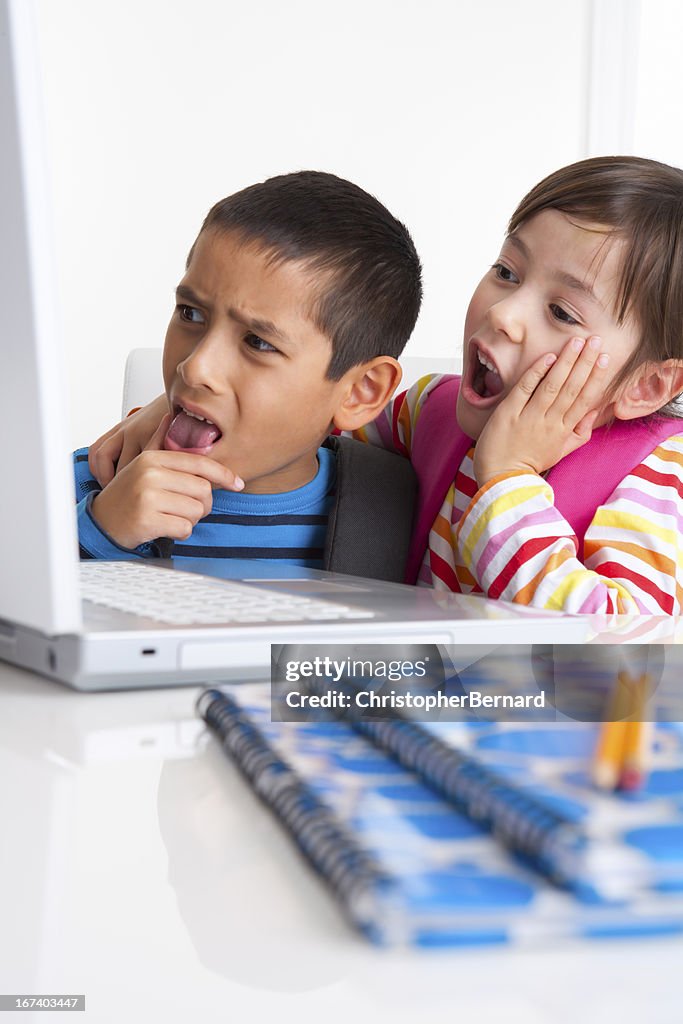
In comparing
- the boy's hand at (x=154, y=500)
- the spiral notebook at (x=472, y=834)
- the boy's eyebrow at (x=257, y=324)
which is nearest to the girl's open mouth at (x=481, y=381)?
the boy's eyebrow at (x=257, y=324)

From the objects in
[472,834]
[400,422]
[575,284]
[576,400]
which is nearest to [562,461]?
[576,400]

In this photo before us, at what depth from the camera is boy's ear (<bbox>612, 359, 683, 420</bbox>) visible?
127 centimetres

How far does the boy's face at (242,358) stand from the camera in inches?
51.0

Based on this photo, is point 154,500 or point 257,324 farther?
point 257,324

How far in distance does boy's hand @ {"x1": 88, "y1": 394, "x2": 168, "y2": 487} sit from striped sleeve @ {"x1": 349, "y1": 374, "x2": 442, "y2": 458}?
1.01 feet

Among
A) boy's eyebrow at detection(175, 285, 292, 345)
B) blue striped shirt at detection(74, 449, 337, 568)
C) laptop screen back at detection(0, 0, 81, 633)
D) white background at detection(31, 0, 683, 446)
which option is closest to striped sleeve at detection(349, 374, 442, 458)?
blue striped shirt at detection(74, 449, 337, 568)

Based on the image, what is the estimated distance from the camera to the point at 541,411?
1.20m

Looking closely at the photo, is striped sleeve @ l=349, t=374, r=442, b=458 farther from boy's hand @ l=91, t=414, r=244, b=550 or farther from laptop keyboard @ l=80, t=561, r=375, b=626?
laptop keyboard @ l=80, t=561, r=375, b=626

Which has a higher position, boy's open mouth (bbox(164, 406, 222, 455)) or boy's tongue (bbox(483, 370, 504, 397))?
boy's tongue (bbox(483, 370, 504, 397))

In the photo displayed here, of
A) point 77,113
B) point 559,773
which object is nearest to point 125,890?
point 559,773

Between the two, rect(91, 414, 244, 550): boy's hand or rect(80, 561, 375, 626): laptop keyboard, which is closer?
rect(80, 561, 375, 626): laptop keyboard

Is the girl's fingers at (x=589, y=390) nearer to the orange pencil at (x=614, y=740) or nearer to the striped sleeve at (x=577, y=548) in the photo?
the striped sleeve at (x=577, y=548)

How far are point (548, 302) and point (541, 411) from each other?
129mm

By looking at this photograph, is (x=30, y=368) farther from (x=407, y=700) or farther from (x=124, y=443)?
(x=124, y=443)
